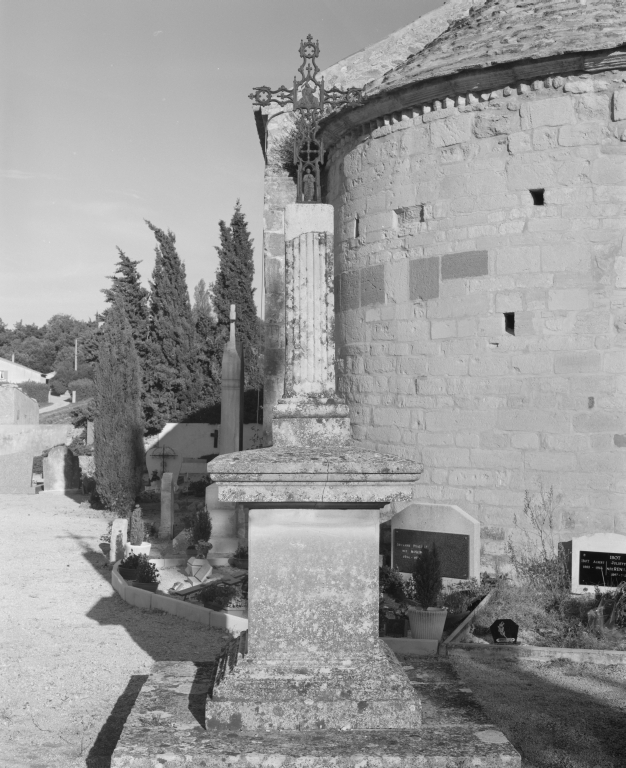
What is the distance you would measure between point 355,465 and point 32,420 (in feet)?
83.9

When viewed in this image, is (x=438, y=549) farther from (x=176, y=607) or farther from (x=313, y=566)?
(x=313, y=566)

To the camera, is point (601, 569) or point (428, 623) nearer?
point (428, 623)

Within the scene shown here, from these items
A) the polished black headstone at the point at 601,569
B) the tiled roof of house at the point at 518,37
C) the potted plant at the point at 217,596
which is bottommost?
the potted plant at the point at 217,596

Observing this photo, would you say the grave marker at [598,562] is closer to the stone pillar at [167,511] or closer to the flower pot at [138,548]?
the flower pot at [138,548]

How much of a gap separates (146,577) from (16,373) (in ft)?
171

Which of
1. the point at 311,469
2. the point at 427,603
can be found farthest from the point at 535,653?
the point at 311,469

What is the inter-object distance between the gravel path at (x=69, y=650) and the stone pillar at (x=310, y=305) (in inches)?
98.4

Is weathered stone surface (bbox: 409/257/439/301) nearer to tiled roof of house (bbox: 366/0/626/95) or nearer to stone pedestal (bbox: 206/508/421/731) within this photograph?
tiled roof of house (bbox: 366/0/626/95)

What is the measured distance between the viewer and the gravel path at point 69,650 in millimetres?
5238

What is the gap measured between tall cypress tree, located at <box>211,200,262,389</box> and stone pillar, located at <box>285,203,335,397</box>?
78.5 feet

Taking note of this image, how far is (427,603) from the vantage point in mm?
7914

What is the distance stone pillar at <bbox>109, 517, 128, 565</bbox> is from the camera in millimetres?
11758

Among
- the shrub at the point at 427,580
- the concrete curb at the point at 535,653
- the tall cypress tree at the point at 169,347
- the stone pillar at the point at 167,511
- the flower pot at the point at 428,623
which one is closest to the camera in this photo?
the concrete curb at the point at 535,653

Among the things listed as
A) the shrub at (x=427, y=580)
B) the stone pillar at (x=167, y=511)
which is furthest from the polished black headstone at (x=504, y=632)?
the stone pillar at (x=167, y=511)
